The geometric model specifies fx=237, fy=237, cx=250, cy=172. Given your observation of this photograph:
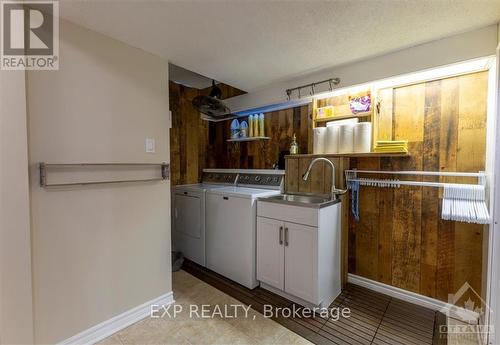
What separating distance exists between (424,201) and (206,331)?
204cm

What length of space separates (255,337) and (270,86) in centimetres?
244

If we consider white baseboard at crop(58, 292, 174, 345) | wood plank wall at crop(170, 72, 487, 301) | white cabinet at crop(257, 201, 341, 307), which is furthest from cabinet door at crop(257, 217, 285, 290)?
white baseboard at crop(58, 292, 174, 345)

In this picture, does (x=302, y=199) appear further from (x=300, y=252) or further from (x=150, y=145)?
(x=150, y=145)

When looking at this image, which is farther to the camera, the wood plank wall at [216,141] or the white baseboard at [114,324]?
the wood plank wall at [216,141]

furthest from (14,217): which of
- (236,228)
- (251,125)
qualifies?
(251,125)

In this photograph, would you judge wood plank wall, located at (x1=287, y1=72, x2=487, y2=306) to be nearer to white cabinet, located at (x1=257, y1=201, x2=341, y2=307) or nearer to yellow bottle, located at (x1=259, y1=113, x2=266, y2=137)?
white cabinet, located at (x1=257, y1=201, x2=341, y2=307)

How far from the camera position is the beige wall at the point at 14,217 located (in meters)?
1.28

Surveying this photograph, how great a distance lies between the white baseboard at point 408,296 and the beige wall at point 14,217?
2.56m

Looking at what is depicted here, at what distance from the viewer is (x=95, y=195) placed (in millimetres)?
1664

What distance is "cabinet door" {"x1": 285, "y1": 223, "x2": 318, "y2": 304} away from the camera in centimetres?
191

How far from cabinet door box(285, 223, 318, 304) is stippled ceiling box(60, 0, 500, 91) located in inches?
57.3

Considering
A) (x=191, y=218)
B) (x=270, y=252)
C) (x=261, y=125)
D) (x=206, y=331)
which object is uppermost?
(x=261, y=125)

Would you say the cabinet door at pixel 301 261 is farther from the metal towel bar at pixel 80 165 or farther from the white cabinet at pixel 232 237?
the metal towel bar at pixel 80 165

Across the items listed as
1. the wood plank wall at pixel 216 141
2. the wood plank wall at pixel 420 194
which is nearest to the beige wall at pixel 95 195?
the wood plank wall at pixel 216 141
